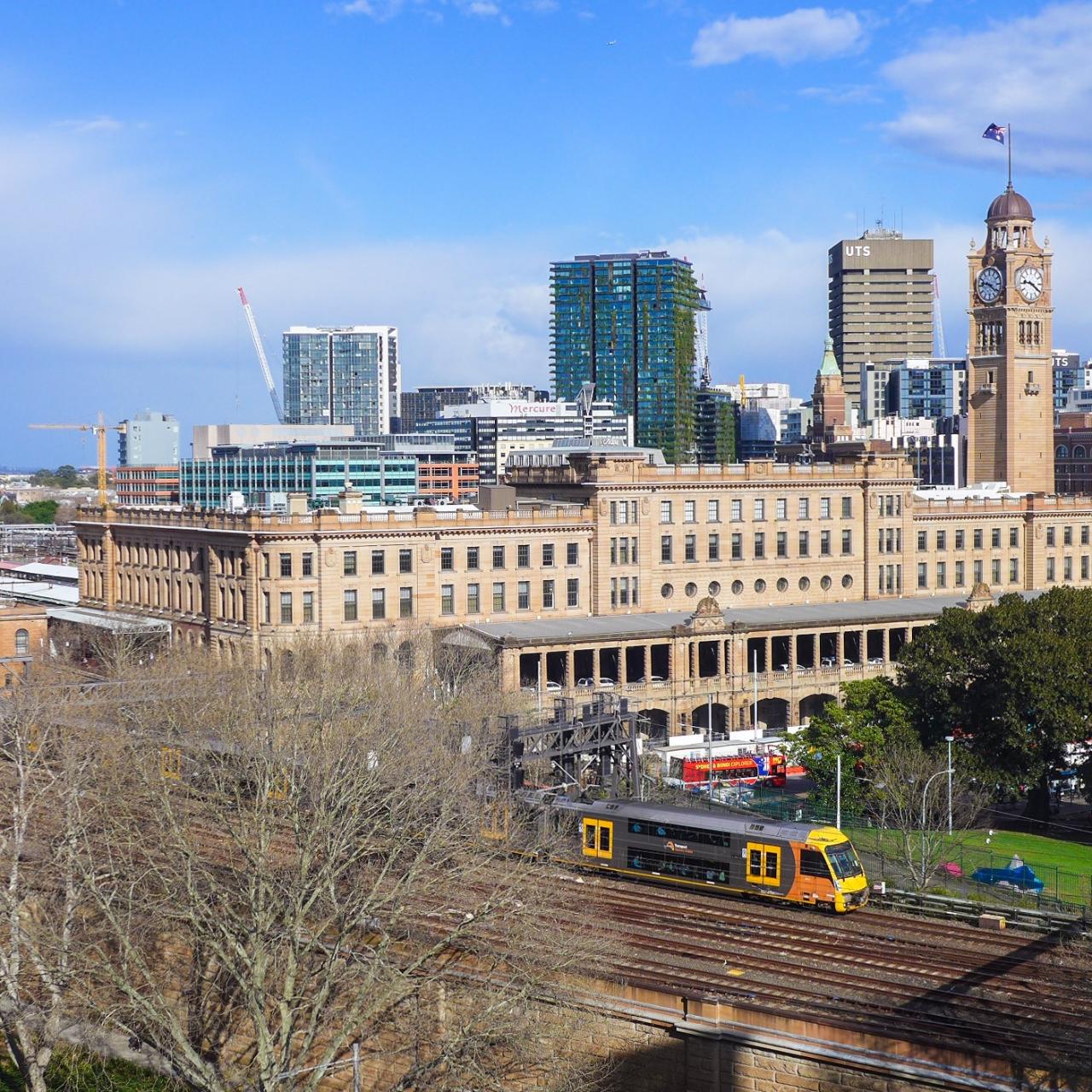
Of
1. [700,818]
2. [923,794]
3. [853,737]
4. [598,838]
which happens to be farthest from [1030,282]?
[700,818]

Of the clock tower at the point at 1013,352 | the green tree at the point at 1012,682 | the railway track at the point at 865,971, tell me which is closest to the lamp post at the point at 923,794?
the green tree at the point at 1012,682

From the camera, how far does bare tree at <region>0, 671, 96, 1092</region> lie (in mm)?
47594

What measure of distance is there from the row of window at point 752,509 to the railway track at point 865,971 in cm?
6301

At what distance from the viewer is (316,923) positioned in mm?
49719

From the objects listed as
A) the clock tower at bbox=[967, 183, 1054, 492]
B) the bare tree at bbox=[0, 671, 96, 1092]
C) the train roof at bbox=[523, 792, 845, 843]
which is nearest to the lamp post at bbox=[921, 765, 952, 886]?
the train roof at bbox=[523, 792, 845, 843]

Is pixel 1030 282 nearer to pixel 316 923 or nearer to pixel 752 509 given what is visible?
pixel 752 509

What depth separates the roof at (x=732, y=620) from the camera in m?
108

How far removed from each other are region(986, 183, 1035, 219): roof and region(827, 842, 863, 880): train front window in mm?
110938

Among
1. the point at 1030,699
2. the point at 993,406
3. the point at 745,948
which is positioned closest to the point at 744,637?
the point at 1030,699

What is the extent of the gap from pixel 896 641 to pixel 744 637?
15824 millimetres

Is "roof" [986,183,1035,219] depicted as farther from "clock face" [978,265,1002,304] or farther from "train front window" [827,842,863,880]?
"train front window" [827,842,863,880]

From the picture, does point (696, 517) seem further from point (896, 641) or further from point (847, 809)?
point (847, 809)

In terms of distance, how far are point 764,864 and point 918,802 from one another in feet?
67.5

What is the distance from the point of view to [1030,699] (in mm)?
83062
